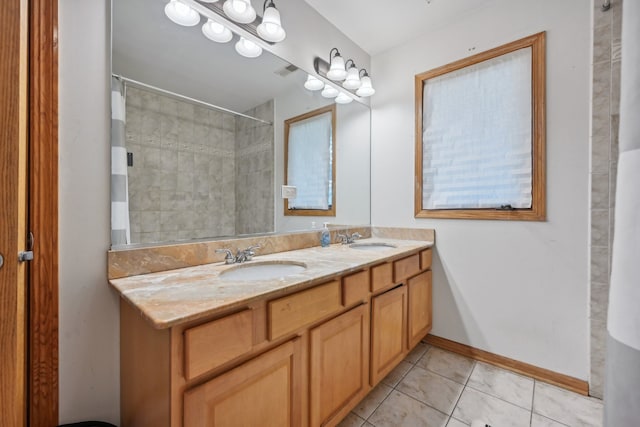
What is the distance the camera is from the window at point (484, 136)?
65.8 inches

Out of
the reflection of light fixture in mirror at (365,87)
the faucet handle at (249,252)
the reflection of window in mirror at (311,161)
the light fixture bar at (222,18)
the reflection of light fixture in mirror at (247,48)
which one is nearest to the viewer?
the light fixture bar at (222,18)

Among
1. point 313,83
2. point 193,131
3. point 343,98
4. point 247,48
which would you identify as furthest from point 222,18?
point 343,98

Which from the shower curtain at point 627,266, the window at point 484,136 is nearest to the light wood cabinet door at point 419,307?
the window at point 484,136

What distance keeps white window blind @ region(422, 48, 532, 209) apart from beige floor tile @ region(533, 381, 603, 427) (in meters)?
1.09

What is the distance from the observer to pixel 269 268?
1434mm

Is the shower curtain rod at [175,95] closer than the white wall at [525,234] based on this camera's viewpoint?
Yes

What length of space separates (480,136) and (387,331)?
1.44 meters

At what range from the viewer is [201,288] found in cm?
93

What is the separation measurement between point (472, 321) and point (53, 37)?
2604 mm

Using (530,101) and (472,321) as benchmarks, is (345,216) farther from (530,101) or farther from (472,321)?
(530,101)

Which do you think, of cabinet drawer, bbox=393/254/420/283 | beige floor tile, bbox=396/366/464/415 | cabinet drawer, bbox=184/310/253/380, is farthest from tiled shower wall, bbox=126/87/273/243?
beige floor tile, bbox=396/366/464/415

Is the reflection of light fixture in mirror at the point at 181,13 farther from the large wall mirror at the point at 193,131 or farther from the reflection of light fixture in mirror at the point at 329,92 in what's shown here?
Result: the reflection of light fixture in mirror at the point at 329,92

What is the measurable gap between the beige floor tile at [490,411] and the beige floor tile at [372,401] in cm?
37

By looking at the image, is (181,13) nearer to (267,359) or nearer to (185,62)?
(185,62)
